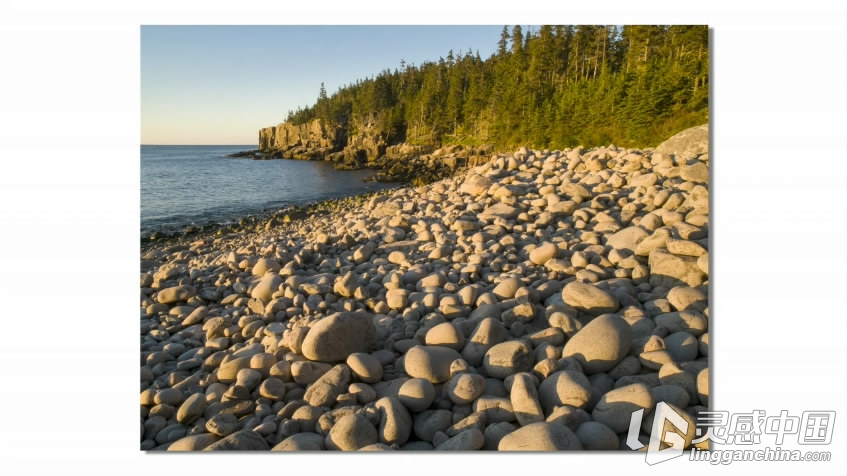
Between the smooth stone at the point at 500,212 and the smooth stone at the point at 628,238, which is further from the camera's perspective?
the smooth stone at the point at 500,212

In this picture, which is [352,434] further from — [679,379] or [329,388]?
[679,379]

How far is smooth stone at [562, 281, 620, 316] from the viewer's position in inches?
115

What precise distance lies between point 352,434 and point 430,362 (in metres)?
Result: 0.56

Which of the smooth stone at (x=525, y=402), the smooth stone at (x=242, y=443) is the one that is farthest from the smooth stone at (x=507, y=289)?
the smooth stone at (x=242, y=443)

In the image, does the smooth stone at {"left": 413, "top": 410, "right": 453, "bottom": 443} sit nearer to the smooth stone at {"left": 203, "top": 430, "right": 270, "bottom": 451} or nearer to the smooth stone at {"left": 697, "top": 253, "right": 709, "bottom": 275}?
the smooth stone at {"left": 203, "top": 430, "right": 270, "bottom": 451}

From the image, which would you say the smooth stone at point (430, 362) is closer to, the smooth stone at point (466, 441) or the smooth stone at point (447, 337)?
the smooth stone at point (447, 337)

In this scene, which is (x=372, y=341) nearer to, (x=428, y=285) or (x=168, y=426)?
(x=428, y=285)

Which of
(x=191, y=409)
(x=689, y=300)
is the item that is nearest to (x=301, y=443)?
(x=191, y=409)

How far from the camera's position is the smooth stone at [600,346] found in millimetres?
2395

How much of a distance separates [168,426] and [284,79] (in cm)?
272

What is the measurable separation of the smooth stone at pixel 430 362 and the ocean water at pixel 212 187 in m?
2.40

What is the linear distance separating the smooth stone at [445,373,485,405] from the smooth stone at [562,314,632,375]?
53 centimetres

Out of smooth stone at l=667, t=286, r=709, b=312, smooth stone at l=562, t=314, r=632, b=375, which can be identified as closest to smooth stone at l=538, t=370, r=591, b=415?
smooth stone at l=562, t=314, r=632, b=375
